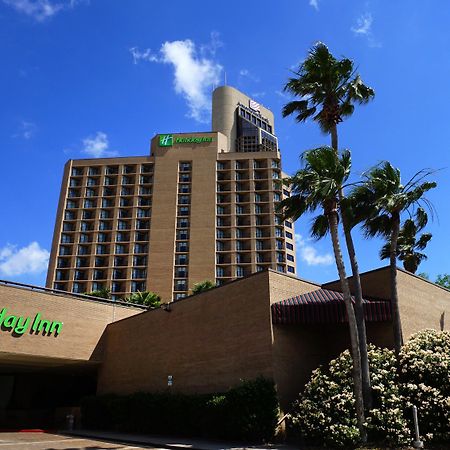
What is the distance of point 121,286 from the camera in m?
85.6

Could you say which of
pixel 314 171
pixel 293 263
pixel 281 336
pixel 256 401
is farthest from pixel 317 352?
pixel 293 263

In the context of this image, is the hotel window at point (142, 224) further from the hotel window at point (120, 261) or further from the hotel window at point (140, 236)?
the hotel window at point (120, 261)

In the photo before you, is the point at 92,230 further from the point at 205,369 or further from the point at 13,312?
the point at 205,369

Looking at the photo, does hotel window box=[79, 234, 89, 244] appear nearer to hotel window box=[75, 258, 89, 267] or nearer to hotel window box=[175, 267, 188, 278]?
hotel window box=[75, 258, 89, 267]

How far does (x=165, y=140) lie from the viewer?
94875 millimetres

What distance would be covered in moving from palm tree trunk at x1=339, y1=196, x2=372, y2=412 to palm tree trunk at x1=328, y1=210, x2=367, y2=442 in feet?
1.27

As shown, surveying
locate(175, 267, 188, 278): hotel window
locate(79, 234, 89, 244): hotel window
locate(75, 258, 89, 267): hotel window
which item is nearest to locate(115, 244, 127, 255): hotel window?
locate(75, 258, 89, 267): hotel window

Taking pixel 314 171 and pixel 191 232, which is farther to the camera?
pixel 191 232

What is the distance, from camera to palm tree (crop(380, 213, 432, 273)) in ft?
83.6

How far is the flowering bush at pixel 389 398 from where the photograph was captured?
49.4ft

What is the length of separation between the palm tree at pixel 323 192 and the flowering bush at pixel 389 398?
2318mm

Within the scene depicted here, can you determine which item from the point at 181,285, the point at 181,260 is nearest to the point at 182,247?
the point at 181,260

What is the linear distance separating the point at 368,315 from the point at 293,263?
2699 inches

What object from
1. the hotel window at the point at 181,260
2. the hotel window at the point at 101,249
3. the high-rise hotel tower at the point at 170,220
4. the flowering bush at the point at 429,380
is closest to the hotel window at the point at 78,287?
the high-rise hotel tower at the point at 170,220
